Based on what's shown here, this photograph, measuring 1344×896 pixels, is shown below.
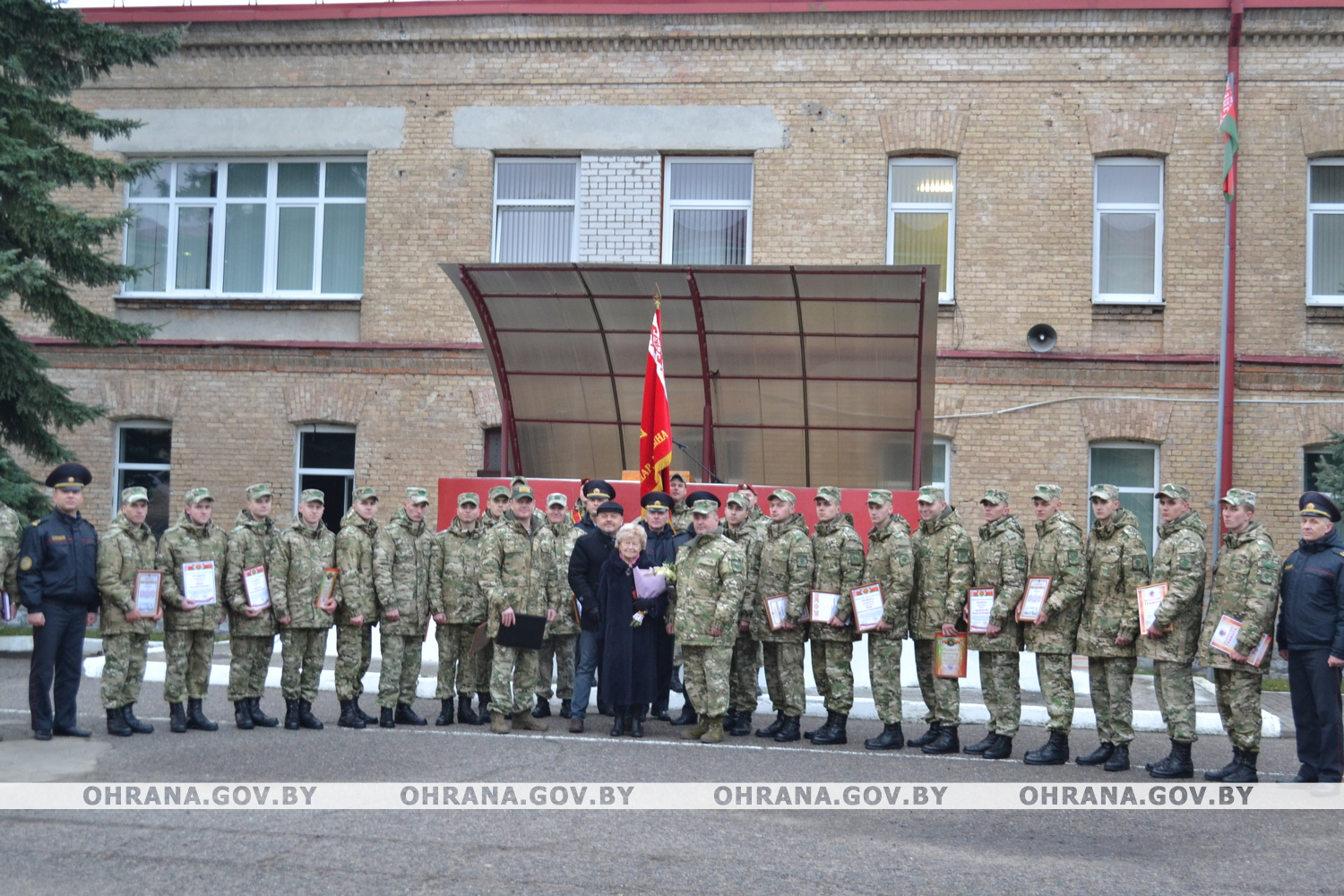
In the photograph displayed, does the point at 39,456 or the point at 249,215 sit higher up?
the point at 249,215

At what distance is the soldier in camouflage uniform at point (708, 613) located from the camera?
9773 millimetres

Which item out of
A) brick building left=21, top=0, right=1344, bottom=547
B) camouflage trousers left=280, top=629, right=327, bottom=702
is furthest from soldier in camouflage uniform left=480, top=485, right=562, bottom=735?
brick building left=21, top=0, right=1344, bottom=547

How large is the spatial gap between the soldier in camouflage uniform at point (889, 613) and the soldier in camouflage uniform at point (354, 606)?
3.74 m

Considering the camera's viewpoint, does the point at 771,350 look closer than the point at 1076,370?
Yes

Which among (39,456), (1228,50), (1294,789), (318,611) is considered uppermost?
(1228,50)

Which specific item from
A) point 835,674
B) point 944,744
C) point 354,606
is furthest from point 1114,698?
point 354,606

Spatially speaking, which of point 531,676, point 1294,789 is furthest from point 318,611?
point 1294,789

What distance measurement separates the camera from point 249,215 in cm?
1939

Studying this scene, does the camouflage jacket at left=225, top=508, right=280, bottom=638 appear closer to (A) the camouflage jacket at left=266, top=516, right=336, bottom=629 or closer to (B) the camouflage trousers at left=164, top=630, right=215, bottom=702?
(A) the camouflage jacket at left=266, top=516, right=336, bottom=629

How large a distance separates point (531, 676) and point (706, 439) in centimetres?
617

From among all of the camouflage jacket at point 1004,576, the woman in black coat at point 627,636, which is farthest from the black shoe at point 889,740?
the woman in black coat at point 627,636

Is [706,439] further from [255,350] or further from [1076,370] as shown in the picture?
[255,350]

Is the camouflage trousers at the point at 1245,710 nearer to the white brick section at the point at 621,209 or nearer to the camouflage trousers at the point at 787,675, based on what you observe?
the camouflage trousers at the point at 787,675

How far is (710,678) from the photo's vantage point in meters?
9.77
